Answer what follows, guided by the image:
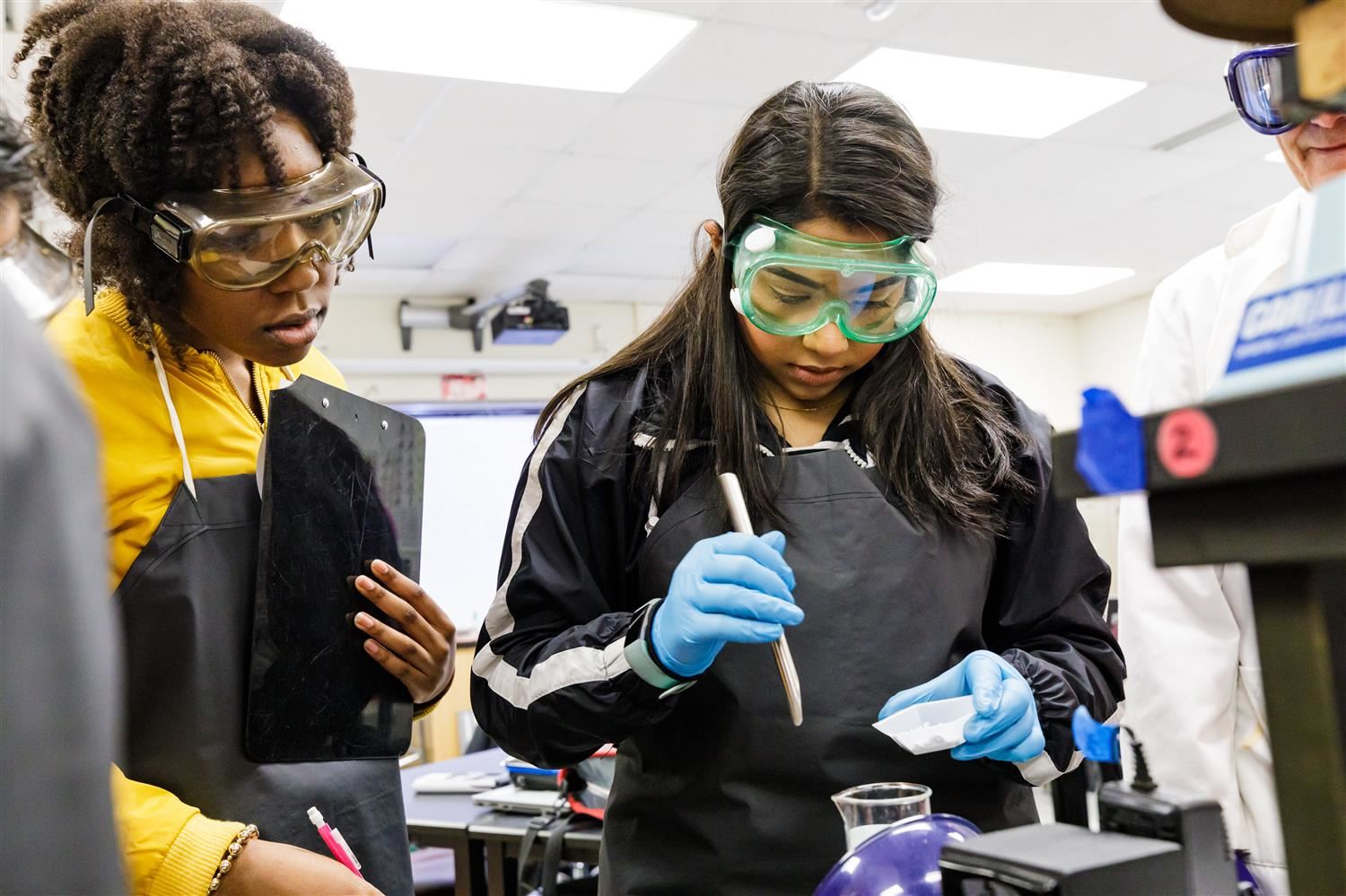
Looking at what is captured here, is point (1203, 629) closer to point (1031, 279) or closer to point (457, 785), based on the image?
point (457, 785)

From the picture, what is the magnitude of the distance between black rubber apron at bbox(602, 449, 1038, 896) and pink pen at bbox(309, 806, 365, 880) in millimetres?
327

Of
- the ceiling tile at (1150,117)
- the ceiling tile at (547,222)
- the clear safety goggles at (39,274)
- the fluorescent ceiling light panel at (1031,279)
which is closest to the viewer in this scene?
the clear safety goggles at (39,274)

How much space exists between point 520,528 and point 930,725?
558 mm

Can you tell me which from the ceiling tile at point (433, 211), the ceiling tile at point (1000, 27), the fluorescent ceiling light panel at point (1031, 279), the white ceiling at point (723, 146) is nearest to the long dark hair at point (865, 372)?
the white ceiling at point (723, 146)

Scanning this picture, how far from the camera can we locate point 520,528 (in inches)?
57.2

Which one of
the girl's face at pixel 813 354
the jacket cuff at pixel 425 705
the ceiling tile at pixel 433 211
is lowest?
the jacket cuff at pixel 425 705

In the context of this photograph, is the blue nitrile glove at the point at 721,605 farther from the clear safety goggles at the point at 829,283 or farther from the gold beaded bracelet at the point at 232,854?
the gold beaded bracelet at the point at 232,854

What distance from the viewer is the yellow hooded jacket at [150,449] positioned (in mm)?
1287

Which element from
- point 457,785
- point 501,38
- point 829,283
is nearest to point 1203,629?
point 829,283

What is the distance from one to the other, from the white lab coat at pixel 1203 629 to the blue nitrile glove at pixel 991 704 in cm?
24

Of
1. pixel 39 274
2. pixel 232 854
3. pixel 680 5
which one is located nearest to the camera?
pixel 39 274

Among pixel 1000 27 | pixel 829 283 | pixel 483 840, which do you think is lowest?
pixel 483 840

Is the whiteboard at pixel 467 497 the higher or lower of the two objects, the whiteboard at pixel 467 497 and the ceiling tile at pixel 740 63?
the lower

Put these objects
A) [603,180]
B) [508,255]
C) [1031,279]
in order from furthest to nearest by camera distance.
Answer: [1031,279]
[508,255]
[603,180]
